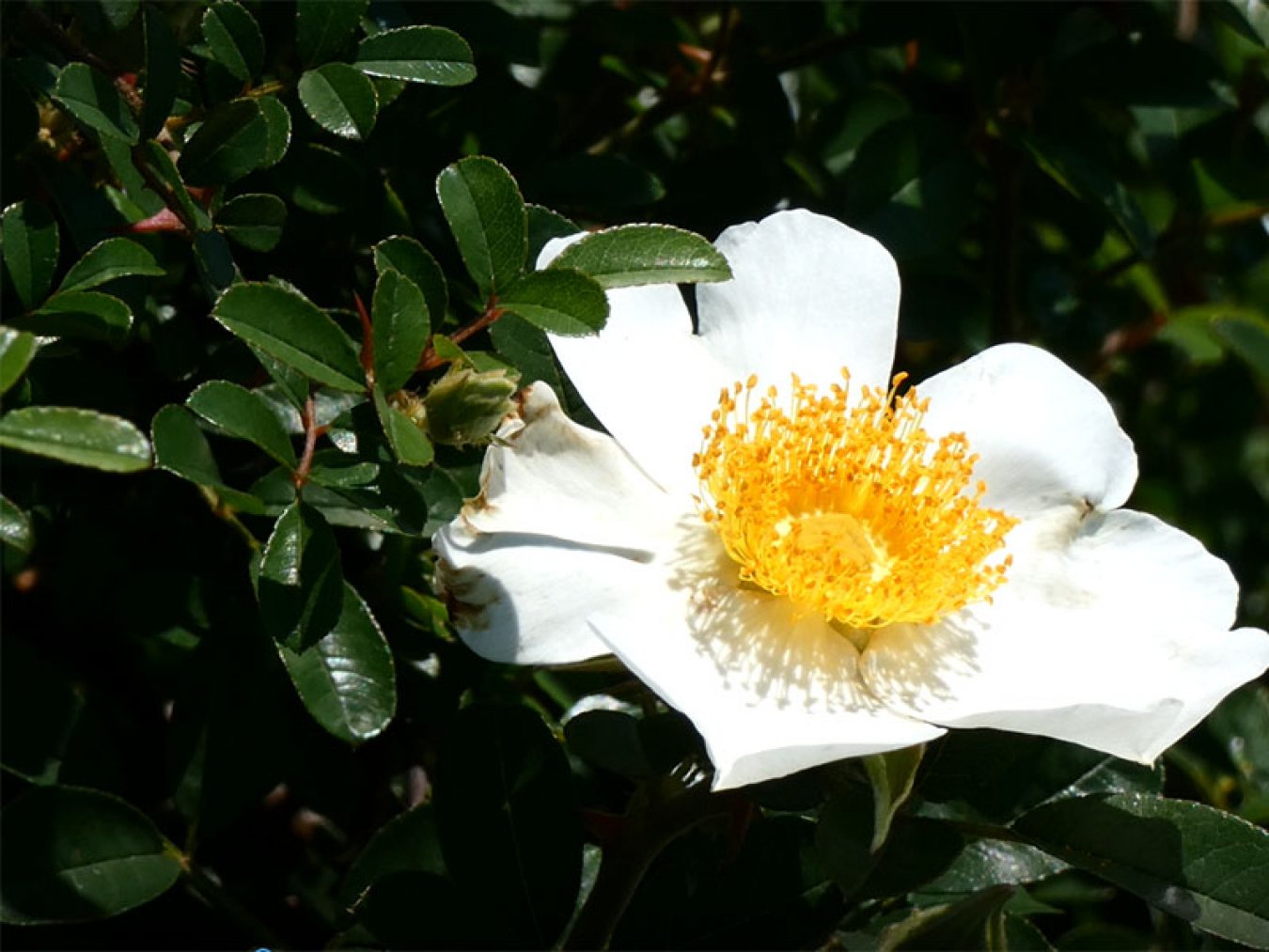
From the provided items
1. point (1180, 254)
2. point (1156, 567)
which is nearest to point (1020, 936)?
point (1156, 567)

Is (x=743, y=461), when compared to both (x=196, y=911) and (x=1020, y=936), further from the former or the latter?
(x=196, y=911)

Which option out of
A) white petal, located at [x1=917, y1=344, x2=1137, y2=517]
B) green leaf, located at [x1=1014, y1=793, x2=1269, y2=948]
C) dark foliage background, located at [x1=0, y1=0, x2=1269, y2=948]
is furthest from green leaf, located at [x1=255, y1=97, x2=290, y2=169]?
green leaf, located at [x1=1014, y1=793, x2=1269, y2=948]

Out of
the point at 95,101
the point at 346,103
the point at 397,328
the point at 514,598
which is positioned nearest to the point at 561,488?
the point at 514,598

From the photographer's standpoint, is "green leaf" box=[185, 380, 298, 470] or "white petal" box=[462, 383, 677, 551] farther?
"white petal" box=[462, 383, 677, 551]

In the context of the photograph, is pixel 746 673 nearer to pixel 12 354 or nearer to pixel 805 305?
pixel 805 305

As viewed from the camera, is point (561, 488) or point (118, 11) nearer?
point (118, 11)

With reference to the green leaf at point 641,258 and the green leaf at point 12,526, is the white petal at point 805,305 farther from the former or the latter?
the green leaf at point 12,526

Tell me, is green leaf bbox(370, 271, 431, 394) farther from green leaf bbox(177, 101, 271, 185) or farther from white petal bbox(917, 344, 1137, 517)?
white petal bbox(917, 344, 1137, 517)
